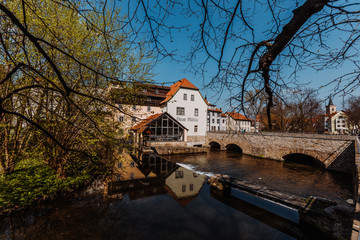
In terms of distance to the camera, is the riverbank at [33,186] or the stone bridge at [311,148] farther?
the stone bridge at [311,148]

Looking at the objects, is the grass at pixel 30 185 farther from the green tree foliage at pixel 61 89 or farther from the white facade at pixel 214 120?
the white facade at pixel 214 120

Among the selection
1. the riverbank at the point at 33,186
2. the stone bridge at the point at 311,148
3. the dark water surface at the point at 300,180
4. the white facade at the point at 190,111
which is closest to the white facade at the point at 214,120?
the white facade at the point at 190,111

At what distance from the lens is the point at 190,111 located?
24688 millimetres

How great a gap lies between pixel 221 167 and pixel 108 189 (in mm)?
10257

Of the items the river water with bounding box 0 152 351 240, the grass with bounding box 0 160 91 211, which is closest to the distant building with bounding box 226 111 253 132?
the river water with bounding box 0 152 351 240

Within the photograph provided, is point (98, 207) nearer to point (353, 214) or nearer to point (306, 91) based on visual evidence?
point (306, 91)

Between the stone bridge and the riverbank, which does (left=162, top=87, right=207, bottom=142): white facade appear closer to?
the stone bridge

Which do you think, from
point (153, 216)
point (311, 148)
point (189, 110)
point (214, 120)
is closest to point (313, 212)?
point (153, 216)

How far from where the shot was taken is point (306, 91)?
7.52 feet

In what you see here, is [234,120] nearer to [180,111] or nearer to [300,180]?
[300,180]

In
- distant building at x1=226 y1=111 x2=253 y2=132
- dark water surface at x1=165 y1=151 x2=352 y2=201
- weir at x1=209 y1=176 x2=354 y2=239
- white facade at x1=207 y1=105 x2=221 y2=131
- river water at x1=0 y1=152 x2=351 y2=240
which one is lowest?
dark water surface at x1=165 y1=151 x2=352 y2=201

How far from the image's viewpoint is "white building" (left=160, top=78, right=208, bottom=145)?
23.5 meters

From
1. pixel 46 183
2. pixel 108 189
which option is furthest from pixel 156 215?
pixel 46 183

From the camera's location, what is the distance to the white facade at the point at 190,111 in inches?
925
